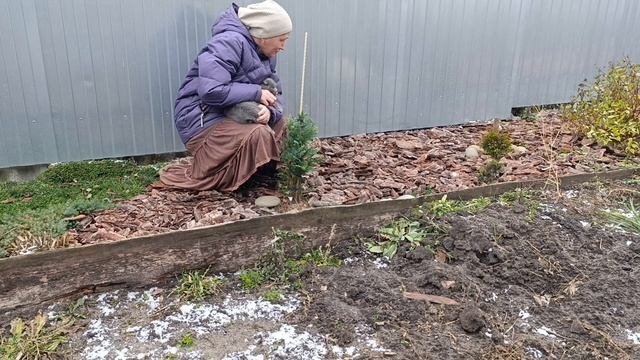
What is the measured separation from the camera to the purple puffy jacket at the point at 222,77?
3576 millimetres

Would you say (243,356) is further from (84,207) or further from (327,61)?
(327,61)

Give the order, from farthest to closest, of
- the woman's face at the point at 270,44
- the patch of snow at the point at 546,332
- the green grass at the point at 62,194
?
1. the woman's face at the point at 270,44
2. the green grass at the point at 62,194
3. the patch of snow at the point at 546,332

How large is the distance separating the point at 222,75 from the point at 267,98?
35 centimetres

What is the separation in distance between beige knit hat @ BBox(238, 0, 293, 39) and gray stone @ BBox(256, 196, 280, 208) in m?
1.09

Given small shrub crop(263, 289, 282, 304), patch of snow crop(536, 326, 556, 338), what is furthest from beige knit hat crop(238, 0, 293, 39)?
patch of snow crop(536, 326, 556, 338)

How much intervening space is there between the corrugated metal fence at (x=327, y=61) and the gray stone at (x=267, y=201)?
4.60 feet

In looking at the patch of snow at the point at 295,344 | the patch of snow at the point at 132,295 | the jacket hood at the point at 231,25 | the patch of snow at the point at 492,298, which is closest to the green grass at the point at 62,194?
the patch of snow at the point at 132,295

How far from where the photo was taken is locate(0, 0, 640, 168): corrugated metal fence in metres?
4.18

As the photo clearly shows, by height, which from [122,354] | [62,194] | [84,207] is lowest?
[122,354]

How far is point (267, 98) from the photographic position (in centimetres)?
376

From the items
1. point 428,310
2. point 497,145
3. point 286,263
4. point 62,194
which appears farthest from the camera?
point 497,145

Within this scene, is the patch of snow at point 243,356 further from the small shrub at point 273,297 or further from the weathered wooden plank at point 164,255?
the weathered wooden plank at point 164,255

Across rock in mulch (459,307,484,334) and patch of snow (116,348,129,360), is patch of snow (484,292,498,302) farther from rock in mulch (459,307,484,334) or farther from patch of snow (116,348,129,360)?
patch of snow (116,348,129,360)

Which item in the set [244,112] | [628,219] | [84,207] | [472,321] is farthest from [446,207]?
[84,207]
